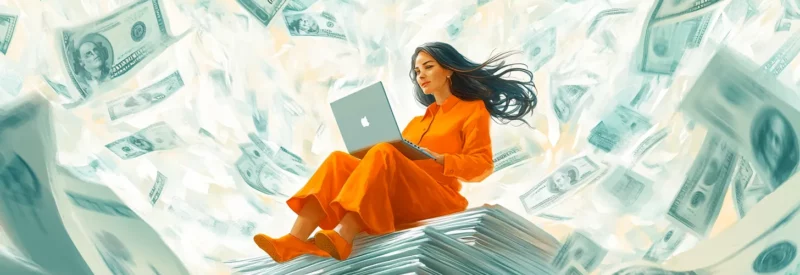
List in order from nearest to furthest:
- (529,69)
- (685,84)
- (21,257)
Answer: (21,257) < (685,84) < (529,69)

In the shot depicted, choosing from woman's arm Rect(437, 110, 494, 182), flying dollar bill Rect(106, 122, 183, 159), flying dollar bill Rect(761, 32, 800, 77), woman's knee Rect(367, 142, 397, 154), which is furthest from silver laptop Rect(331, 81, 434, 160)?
flying dollar bill Rect(761, 32, 800, 77)

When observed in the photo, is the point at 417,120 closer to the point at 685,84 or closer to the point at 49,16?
the point at 685,84

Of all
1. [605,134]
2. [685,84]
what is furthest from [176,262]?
[685,84]

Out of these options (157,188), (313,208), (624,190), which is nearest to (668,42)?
(624,190)

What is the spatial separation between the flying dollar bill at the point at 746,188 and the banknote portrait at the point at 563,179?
718 mm

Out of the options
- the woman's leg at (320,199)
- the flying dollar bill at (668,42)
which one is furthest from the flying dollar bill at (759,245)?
the woman's leg at (320,199)

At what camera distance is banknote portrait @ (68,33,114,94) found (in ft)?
12.1

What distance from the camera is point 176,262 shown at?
3.61m

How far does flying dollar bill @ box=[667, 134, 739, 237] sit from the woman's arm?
0.87 metres

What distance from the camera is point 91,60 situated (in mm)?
3738

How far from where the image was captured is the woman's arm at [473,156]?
339 centimetres

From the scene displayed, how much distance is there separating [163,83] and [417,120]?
1.21 m

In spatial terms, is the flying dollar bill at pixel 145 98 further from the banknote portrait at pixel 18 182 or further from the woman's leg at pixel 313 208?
the woman's leg at pixel 313 208

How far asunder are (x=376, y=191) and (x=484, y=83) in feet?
3.06
